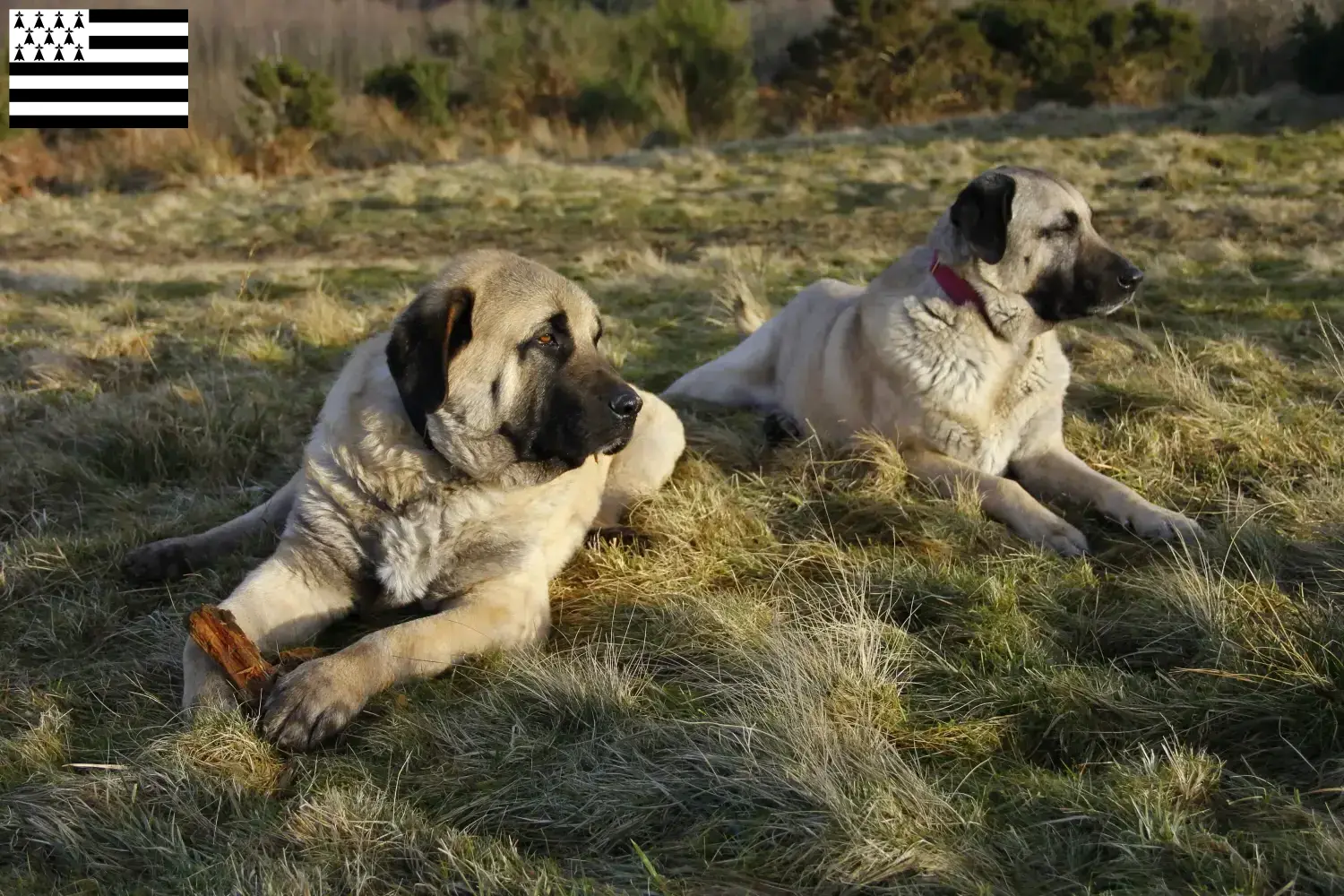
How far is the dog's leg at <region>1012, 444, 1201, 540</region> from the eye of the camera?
11.6 feet

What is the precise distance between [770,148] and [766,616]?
18.2m

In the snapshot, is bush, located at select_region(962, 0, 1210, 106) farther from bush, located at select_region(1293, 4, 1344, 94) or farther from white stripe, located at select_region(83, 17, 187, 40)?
white stripe, located at select_region(83, 17, 187, 40)

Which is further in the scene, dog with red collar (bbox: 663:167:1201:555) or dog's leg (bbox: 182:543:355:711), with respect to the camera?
dog with red collar (bbox: 663:167:1201:555)

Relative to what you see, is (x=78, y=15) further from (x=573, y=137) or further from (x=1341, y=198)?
(x=1341, y=198)

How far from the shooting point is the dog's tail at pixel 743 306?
6469mm

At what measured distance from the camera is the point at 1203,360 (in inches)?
206

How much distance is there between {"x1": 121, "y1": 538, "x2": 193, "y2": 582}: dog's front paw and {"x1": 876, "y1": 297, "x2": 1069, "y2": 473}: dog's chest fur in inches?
107

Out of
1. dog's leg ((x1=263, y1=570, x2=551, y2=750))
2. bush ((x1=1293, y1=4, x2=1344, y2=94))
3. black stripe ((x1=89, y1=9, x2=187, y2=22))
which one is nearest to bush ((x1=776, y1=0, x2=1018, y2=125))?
bush ((x1=1293, y1=4, x2=1344, y2=94))

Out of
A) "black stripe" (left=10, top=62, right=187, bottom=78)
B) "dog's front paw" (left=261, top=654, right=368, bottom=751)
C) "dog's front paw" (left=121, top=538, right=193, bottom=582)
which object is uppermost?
"black stripe" (left=10, top=62, right=187, bottom=78)

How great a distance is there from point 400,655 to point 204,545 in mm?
1239

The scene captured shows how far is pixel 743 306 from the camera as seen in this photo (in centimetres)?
662

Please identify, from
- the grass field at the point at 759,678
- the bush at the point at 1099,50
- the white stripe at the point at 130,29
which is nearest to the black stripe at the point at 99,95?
the white stripe at the point at 130,29

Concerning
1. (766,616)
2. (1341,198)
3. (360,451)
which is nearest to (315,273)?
(360,451)

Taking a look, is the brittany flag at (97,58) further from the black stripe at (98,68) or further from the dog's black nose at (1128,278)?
the dog's black nose at (1128,278)
